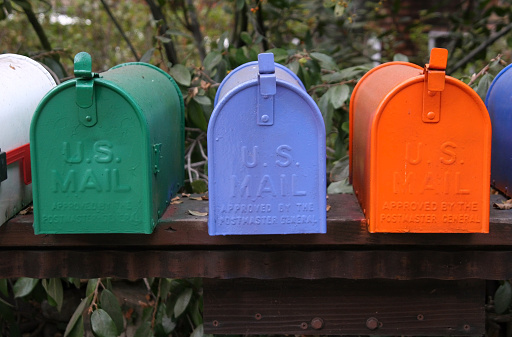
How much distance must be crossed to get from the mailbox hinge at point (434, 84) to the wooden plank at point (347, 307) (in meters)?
0.51

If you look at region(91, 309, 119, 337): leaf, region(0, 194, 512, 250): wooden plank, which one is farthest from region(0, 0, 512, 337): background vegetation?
region(0, 194, 512, 250): wooden plank

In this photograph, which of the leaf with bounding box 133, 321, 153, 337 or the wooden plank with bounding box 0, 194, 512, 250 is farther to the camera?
the leaf with bounding box 133, 321, 153, 337

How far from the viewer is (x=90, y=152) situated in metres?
1.21

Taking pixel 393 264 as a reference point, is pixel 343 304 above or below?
below

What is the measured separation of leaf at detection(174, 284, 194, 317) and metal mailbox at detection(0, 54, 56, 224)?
568 mm

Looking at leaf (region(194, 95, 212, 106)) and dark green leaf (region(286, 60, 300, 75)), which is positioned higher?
dark green leaf (region(286, 60, 300, 75))

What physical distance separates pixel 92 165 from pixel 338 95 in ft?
3.15

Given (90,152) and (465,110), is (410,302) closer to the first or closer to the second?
(465,110)

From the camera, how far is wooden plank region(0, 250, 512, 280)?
1.37 m

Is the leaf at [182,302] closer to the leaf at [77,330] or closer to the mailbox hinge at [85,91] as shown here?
the leaf at [77,330]

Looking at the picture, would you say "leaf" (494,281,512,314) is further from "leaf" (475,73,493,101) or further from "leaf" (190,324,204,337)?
"leaf" (190,324,204,337)

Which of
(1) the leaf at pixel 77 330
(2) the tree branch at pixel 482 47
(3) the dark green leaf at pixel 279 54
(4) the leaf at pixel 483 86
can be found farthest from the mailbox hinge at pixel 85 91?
(2) the tree branch at pixel 482 47

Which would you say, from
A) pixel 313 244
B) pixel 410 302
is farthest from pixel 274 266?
pixel 410 302

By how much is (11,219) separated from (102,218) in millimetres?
276
